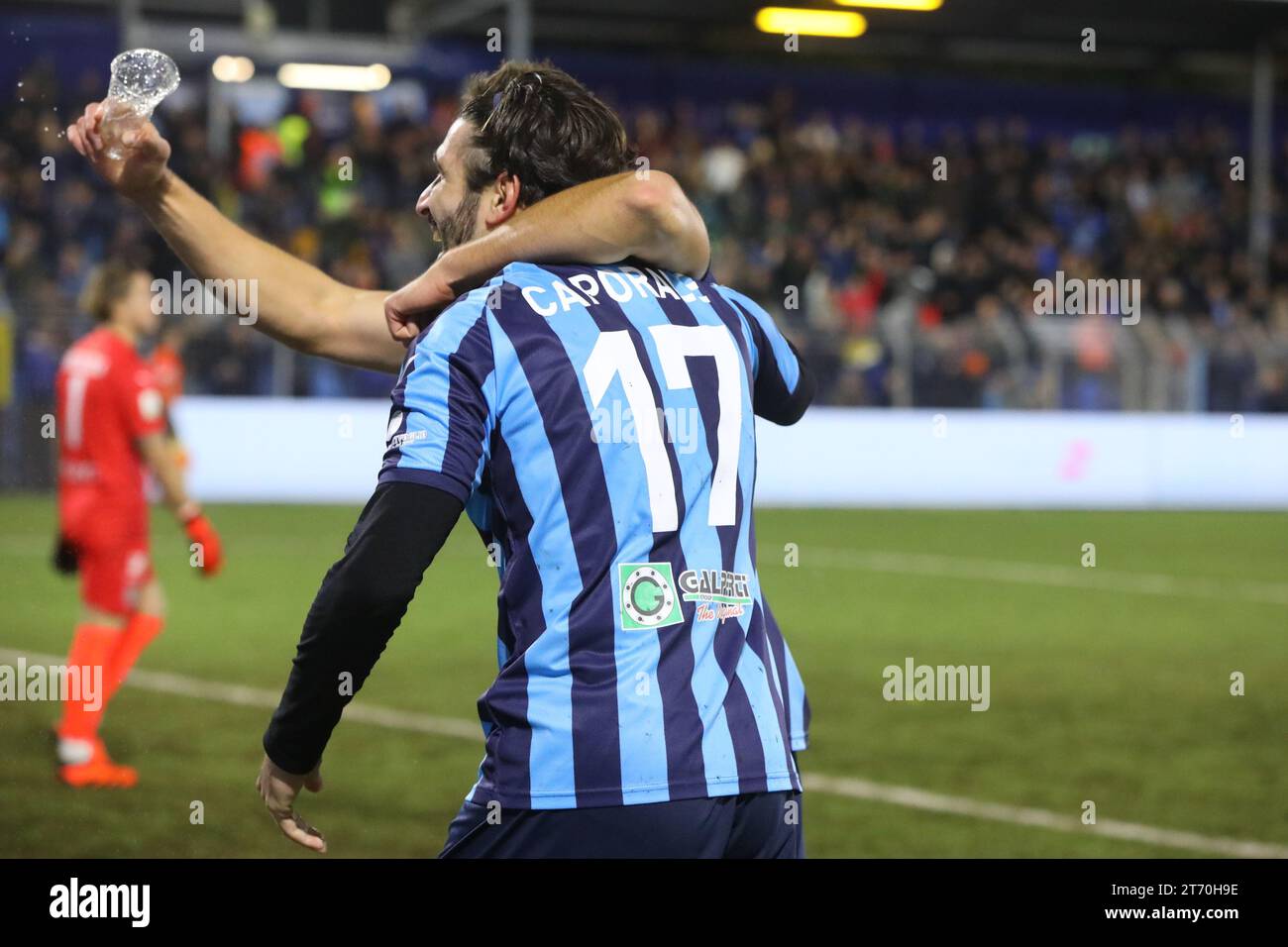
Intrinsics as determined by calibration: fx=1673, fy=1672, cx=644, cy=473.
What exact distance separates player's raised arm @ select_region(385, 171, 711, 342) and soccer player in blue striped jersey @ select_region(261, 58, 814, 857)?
0.05 m

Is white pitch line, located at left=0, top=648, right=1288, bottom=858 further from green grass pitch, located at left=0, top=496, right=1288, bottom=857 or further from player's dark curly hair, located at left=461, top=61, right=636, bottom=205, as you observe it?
player's dark curly hair, located at left=461, top=61, right=636, bottom=205

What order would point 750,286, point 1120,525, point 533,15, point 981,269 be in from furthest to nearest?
point 533,15 → point 981,269 → point 750,286 → point 1120,525

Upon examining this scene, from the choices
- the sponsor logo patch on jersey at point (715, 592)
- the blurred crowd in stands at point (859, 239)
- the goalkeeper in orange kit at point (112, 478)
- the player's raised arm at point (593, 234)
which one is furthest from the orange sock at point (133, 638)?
the blurred crowd in stands at point (859, 239)

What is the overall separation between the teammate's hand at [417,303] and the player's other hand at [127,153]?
561 millimetres

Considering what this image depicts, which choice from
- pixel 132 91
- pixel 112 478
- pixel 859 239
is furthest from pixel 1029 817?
pixel 859 239

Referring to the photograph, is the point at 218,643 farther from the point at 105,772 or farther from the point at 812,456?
the point at 812,456

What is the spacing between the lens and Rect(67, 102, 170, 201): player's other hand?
2.89 metres

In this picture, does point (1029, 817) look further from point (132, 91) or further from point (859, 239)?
point (859, 239)

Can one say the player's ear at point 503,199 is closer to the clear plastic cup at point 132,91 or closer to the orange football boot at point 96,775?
the clear plastic cup at point 132,91

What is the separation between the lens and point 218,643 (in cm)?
936

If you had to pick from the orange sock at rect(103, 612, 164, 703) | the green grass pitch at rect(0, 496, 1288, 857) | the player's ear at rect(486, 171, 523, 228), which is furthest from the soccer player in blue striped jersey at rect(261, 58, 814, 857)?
the orange sock at rect(103, 612, 164, 703)

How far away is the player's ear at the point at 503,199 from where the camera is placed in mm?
2568

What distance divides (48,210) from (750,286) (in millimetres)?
8278

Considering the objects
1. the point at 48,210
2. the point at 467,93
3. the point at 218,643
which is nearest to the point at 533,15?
the point at 48,210
